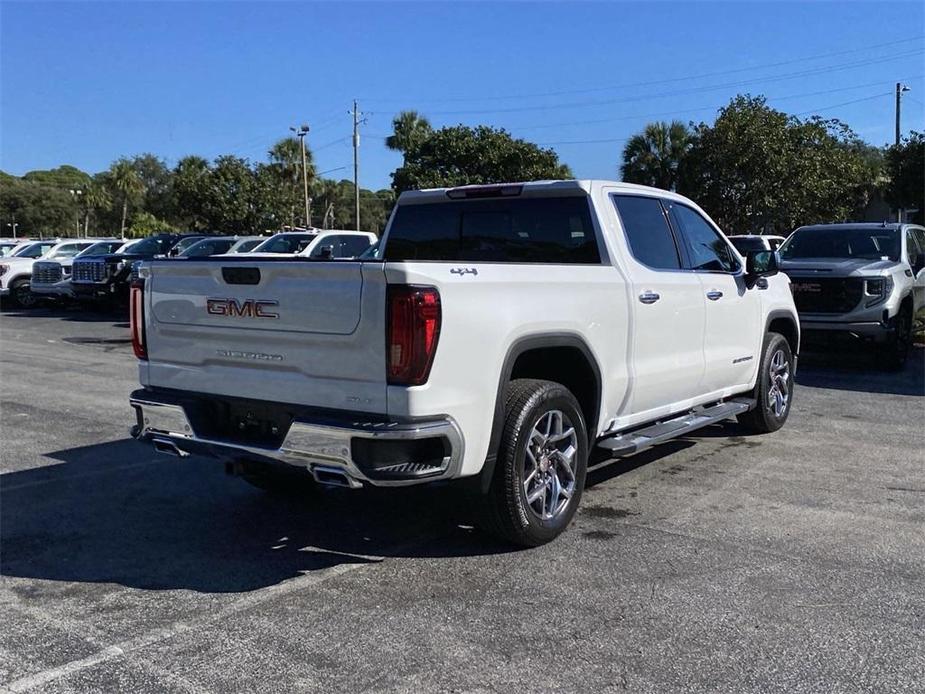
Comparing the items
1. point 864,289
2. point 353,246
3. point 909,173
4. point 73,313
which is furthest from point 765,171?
point 73,313

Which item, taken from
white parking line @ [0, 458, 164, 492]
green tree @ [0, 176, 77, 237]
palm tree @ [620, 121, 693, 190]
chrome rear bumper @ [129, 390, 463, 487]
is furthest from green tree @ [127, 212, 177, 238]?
chrome rear bumper @ [129, 390, 463, 487]

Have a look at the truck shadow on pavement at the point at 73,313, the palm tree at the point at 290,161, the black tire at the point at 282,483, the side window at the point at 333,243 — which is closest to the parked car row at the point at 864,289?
the black tire at the point at 282,483

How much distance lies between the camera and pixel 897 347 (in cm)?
1148

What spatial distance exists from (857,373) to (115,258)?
1601cm

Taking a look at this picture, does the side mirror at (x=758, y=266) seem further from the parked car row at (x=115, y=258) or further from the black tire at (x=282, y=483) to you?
the parked car row at (x=115, y=258)

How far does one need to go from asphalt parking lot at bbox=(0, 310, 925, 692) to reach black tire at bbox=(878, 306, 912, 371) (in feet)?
15.4

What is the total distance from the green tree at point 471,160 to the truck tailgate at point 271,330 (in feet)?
114

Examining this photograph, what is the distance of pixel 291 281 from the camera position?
4.28 meters

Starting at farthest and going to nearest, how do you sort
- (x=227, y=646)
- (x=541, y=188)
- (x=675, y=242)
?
(x=675, y=242), (x=541, y=188), (x=227, y=646)

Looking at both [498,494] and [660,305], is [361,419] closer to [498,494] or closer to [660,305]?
[498,494]

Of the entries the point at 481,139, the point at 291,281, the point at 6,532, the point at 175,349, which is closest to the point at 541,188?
the point at 291,281

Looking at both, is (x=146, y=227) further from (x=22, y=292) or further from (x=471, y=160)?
(x=22, y=292)

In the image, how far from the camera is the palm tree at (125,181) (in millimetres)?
74688

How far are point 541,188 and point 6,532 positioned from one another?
12.8ft
